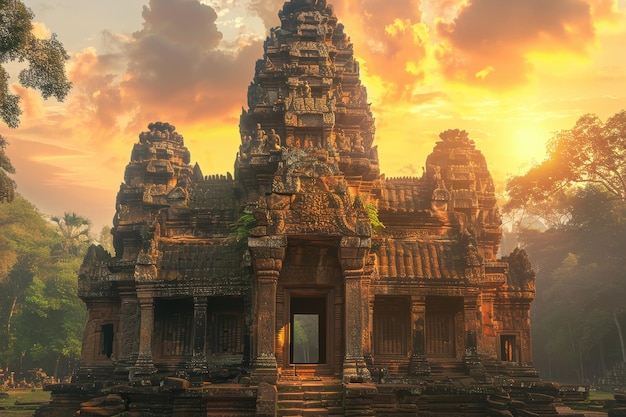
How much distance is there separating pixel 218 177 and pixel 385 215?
5909 millimetres

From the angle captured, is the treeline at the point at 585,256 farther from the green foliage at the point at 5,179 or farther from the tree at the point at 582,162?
the green foliage at the point at 5,179

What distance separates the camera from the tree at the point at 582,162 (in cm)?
3516

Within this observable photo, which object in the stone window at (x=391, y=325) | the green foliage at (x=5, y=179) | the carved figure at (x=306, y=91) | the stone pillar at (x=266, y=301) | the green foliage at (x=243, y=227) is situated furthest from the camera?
the green foliage at (x=5, y=179)

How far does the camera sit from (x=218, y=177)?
2041 centimetres

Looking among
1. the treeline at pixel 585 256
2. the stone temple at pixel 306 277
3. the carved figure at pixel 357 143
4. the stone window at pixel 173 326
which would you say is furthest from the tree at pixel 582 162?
the stone window at pixel 173 326

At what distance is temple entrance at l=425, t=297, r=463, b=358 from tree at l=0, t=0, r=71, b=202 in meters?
12.6

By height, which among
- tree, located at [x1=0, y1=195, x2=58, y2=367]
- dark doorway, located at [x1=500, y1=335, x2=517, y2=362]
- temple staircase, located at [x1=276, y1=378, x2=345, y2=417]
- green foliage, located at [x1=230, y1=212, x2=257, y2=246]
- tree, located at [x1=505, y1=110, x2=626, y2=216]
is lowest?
temple staircase, located at [x1=276, y1=378, x2=345, y2=417]

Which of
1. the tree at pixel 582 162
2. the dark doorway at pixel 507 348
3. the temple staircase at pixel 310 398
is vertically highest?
the tree at pixel 582 162

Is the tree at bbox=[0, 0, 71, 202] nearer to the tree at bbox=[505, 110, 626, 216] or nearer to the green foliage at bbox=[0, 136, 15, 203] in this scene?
the green foliage at bbox=[0, 136, 15, 203]

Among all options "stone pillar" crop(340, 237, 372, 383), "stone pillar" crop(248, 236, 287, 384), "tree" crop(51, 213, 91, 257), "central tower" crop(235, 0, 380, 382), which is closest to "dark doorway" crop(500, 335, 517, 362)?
"central tower" crop(235, 0, 380, 382)

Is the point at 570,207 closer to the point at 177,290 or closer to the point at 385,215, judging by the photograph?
the point at 385,215

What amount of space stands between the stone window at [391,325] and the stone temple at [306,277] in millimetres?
40

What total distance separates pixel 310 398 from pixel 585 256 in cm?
3359

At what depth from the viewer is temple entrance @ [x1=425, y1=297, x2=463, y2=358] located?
56.4 feet
